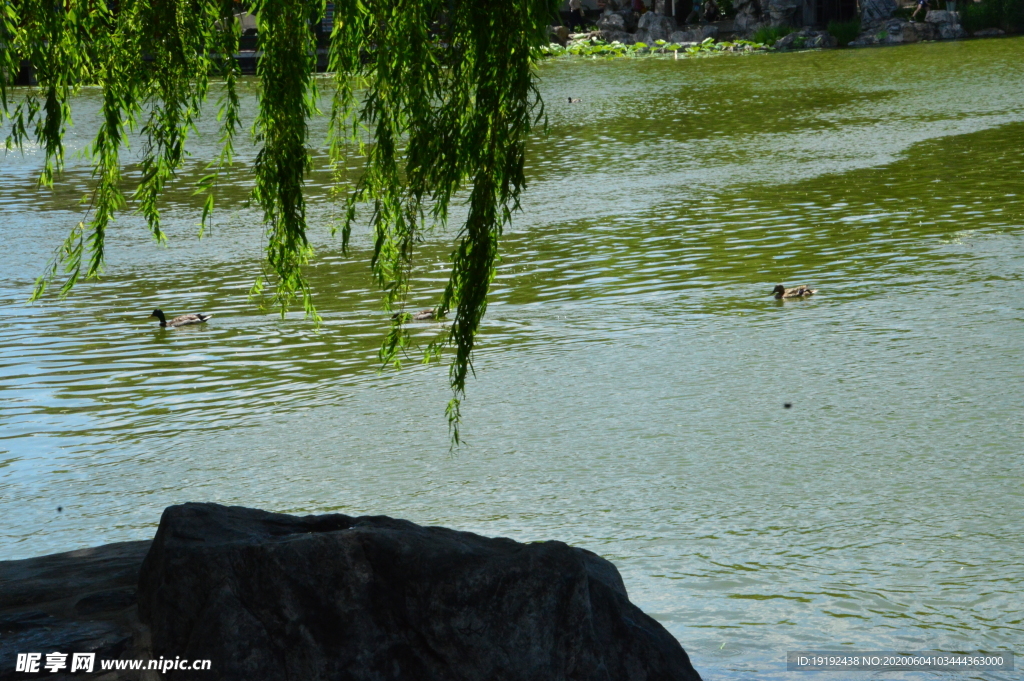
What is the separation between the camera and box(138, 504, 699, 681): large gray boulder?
11.3 feet

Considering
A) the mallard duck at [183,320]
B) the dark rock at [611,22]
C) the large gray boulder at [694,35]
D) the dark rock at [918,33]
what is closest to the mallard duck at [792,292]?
the mallard duck at [183,320]

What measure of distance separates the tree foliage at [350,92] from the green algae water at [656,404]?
1.67m

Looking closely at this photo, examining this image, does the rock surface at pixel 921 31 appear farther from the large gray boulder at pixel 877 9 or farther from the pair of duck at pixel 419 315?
the pair of duck at pixel 419 315

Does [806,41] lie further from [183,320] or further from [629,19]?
[183,320]

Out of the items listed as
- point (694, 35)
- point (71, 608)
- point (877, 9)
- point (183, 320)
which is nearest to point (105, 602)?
point (71, 608)

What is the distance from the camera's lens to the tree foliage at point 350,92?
449 cm

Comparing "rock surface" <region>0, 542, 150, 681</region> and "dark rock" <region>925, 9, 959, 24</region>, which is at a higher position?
"dark rock" <region>925, 9, 959, 24</region>

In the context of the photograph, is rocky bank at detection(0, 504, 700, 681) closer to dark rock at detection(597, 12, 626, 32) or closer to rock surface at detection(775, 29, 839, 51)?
rock surface at detection(775, 29, 839, 51)

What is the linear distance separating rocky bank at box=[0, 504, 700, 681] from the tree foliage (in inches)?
40.5

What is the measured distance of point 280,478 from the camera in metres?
7.18

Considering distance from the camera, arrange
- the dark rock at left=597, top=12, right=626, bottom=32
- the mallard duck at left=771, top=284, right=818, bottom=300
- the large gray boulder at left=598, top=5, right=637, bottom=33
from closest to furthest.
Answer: the mallard duck at left=771, top=284, right=818, bottom=300 → the dark rock at left=597, top=12, right=626, bottom=32 → the large gray boulder at left=598, top=5, right=637, bottom=33

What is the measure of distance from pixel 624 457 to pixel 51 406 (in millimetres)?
4286

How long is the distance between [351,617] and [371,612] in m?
0.06

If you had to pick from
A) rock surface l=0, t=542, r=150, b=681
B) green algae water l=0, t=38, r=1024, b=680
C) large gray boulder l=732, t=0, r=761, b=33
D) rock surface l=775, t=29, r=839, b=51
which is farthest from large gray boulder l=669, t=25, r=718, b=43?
rock surface l=0, t=542, r=150, b=681
